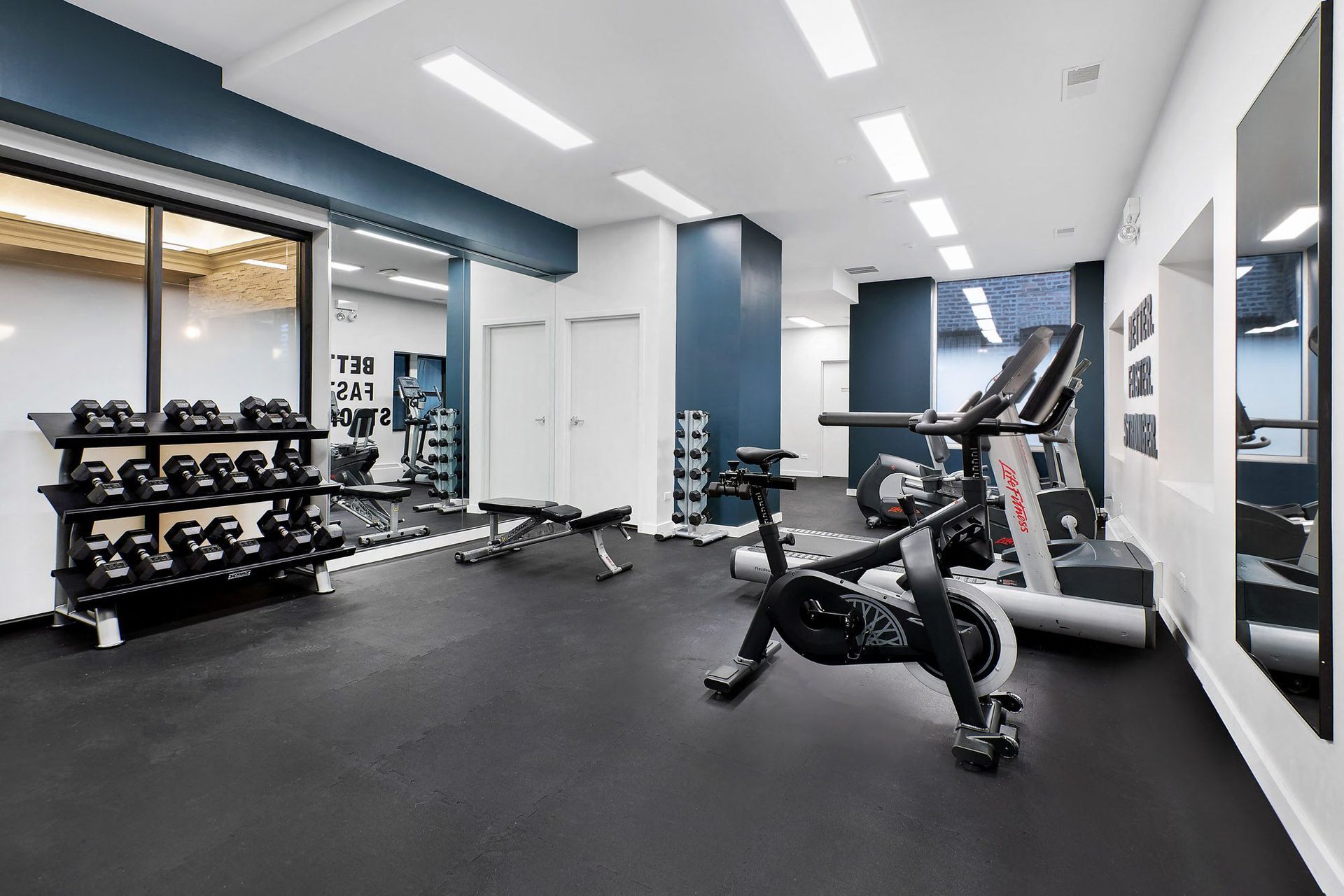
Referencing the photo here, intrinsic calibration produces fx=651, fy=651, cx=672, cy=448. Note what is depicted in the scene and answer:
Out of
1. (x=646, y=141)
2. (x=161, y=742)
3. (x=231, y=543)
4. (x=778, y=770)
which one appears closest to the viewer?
(x=778, y=770)

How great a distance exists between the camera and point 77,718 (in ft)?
7.61

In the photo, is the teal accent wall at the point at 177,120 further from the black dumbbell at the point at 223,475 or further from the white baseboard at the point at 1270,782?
the white baseboard at the point at 1270,782

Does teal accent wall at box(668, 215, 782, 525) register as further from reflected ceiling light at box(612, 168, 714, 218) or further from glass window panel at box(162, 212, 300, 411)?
glass window panel at box(162, 212, 300, 411)

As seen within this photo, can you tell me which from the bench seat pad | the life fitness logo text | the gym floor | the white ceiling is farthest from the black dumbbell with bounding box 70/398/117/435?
the life fitness logo text

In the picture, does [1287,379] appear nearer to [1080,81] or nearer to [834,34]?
[834,34]

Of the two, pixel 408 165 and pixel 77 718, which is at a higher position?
pixel 408 165

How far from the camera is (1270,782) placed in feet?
5.91

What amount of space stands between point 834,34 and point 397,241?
3.41 metres

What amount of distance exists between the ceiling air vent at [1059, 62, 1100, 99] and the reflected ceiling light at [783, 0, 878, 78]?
108 cm

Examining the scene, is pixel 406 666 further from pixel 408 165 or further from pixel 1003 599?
pixel 408 165

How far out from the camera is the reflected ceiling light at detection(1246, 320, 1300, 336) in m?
1.69

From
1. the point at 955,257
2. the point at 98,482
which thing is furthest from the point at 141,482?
the point at 955,257

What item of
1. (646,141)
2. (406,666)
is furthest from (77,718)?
(646,141)

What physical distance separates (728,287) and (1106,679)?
4117 millimetres
